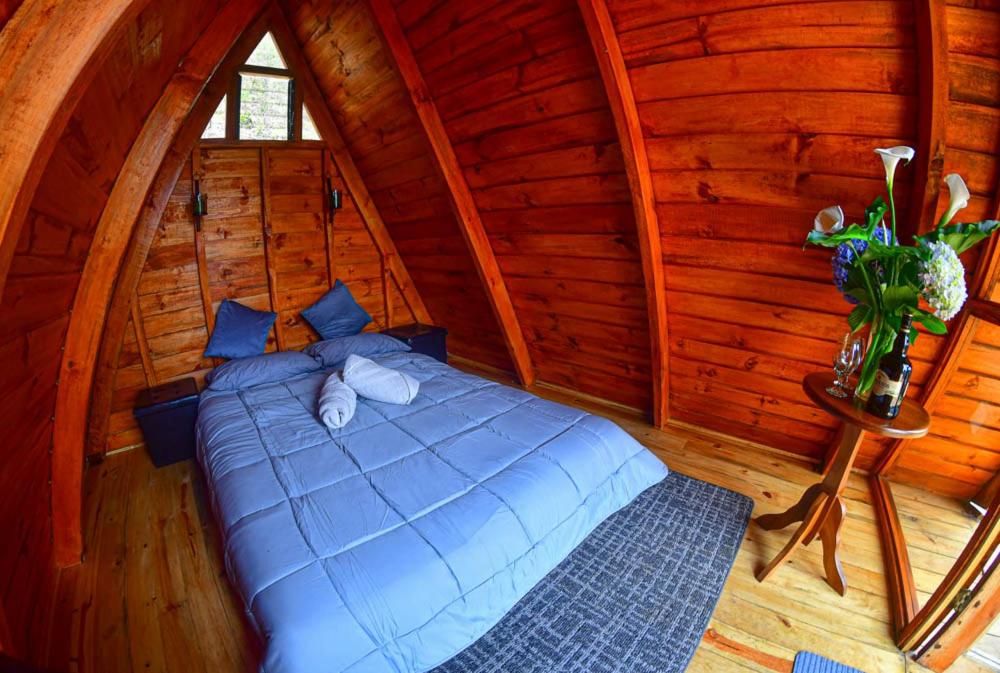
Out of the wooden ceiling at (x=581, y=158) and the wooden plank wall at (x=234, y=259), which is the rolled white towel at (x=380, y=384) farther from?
the wooden plank wall at (x=234, y=259)

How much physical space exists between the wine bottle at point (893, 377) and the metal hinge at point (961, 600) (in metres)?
0.59

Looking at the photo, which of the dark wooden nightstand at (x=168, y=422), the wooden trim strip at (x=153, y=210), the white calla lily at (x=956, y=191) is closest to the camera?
the white calla lily at (x=956, y=191)

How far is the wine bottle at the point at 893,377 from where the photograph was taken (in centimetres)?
160

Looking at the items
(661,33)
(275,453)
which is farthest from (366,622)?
(661,33)

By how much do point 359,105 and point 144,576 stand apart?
311 cm

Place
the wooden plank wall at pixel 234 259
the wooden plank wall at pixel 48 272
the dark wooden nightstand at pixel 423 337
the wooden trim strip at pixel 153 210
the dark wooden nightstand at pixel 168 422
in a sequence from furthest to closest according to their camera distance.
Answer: the dark wooden nightstand at pixel 423 337 < the wooden plank wall at pixel 234 259 < the dark wooden nightstand at pixel 168 422 < the wooden trim strip at pixel 153 210 < the wooden plank wall at pixel 48 272

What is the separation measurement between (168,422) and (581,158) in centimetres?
305

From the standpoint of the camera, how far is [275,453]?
1.99m

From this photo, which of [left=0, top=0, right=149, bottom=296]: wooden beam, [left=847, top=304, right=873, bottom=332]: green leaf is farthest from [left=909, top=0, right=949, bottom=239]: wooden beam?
[left=0, top=0, right=149, bottom=296]: wooden beam

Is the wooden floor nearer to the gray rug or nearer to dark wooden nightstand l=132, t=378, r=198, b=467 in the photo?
the gray rug

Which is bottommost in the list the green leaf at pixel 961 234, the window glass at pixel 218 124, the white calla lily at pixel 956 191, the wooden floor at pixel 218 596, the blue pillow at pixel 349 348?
the wooden floor at pixel 218 596

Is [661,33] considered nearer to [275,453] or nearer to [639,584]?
[639,584]

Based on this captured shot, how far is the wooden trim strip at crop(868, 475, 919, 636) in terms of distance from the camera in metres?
1.68

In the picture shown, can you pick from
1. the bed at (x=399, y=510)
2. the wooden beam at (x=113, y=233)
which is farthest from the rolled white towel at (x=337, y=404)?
the wooden beam at (x=113, y=233)
